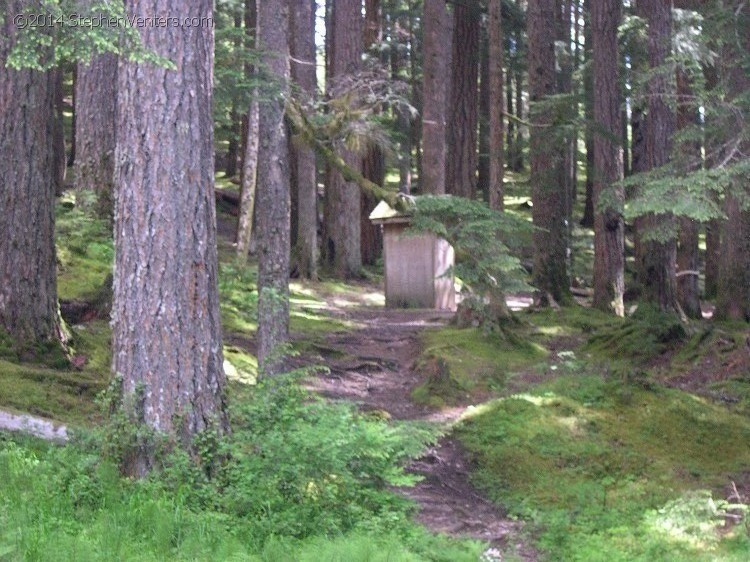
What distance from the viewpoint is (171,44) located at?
706cm

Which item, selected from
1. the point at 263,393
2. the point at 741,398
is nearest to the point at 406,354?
the point at 741,398

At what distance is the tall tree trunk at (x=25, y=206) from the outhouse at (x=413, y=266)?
11458mm

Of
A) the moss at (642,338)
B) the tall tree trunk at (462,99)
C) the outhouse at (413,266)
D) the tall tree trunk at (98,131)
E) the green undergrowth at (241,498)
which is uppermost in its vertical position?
the tall tree trunk at (462,99)

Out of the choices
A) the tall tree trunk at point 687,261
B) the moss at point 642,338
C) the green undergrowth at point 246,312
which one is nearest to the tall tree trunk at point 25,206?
the green undergrowth at point 246,312

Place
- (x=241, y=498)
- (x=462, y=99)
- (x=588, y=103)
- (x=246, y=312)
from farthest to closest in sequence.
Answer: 1. (x=588, y=103)
2. (x=462, y=99)
3. (x=246, y=312)
4. (x=241, y=498)

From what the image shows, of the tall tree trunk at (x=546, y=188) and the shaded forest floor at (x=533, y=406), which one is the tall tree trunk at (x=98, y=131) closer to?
the shaded forest floor at (x=533, y=406)

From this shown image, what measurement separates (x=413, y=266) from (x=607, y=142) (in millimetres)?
4975

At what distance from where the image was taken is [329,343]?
15.7m

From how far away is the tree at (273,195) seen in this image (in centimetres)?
1120

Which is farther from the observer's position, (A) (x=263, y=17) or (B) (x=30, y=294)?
(A) (x=263, y=17)

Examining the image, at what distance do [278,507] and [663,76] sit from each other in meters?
6.69

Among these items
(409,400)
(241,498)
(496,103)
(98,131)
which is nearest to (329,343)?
(409,400)

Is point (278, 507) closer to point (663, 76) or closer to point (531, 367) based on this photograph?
point (663, 76)

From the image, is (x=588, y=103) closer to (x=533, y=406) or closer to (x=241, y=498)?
(x=533, y=406)
